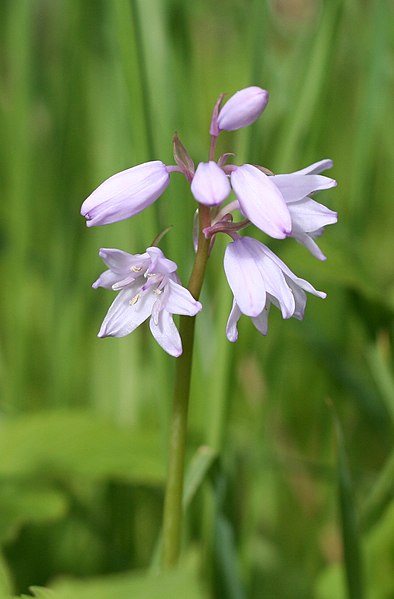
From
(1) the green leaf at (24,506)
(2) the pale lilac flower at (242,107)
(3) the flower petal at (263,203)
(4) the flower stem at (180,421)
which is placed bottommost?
(1) the green leaf at (24,506)

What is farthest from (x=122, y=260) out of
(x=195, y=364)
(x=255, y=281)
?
(x=195, y=364)

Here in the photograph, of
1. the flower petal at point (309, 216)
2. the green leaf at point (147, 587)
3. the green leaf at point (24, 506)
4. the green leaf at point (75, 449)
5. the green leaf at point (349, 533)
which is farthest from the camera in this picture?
the green leaf at point (75, 449)

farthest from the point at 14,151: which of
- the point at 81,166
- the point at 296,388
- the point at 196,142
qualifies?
the point at 296,388

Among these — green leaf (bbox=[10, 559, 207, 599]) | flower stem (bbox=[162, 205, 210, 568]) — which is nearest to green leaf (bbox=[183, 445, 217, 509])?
flower stem (bbox=[162, 205, 210, 568])

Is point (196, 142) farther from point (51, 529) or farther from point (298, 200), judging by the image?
point (298, 200)

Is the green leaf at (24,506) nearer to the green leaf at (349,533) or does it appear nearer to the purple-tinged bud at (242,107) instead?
the green leaf at (349,533)

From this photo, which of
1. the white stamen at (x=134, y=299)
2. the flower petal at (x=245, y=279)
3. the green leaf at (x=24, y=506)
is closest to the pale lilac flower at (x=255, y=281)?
the flower petal at (x=245, y=279)

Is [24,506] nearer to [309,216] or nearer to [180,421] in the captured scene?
[180,421]
